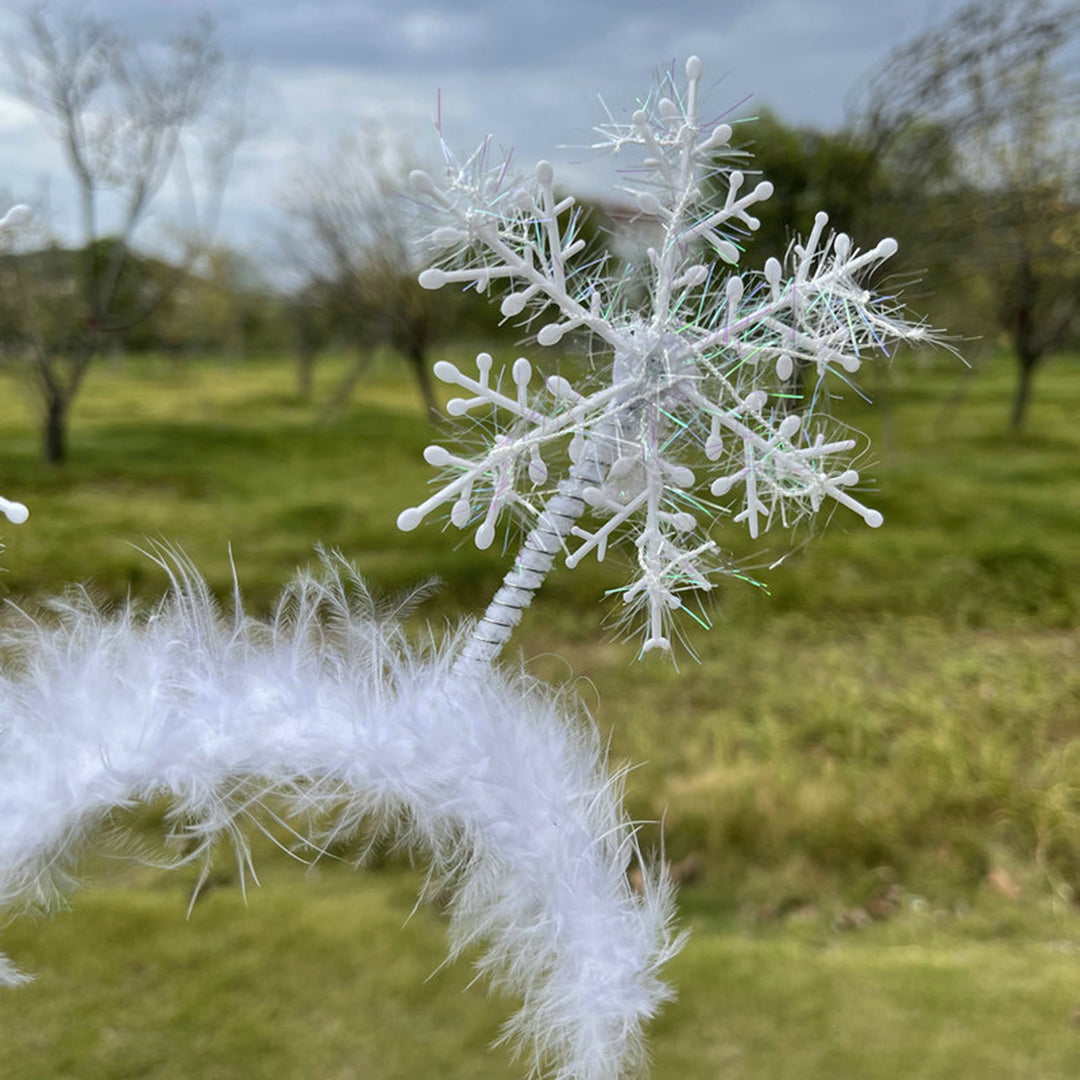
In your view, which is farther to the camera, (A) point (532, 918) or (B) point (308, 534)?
(B) point (308, 534)

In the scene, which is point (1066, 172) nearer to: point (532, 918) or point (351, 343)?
point (532, 918)

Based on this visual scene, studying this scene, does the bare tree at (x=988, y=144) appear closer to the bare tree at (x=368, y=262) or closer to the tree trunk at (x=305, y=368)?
the bare tree at (x=368, y=262)

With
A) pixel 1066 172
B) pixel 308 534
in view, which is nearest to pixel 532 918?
pixel 308 534

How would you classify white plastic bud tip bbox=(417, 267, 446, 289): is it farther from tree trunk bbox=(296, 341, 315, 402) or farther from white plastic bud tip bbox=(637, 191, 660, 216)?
tree trunk bbox=(296, 341, 315, 402)

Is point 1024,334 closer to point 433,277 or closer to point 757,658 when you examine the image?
point 757,658

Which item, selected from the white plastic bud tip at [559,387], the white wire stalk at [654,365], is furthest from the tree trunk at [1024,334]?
the white plastic bud tip at [559,387]

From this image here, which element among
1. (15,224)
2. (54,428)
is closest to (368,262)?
(54,428)

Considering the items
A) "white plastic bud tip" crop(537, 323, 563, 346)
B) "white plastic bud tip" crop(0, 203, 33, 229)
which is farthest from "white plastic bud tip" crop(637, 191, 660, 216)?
"white plastic bud tip" crop(0, 203, 33, 229)
